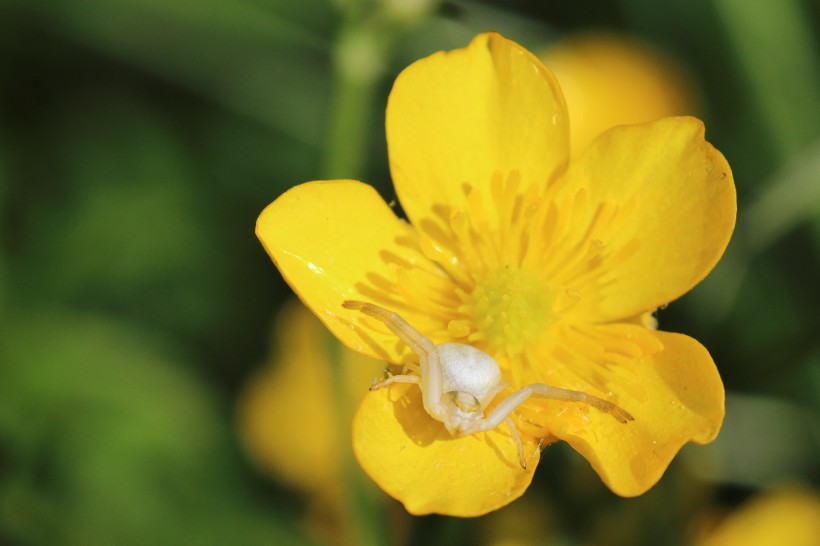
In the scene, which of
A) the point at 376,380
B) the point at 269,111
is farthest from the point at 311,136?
the point at 376,380

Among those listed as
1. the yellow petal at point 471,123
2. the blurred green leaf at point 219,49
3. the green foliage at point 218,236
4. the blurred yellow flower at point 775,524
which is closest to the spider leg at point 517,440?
the yellow petal at point 471,123

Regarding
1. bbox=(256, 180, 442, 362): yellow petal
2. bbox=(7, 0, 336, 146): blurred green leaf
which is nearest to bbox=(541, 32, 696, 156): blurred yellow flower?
bbox=(7, 0, 336, 146): blurred green leaf

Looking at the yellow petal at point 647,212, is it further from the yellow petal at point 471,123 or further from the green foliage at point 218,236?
the green foliage at point 218,236

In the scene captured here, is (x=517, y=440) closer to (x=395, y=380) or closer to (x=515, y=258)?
(x=395, y=380)

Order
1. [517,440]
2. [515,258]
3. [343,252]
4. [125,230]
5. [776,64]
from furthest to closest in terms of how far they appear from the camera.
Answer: [125,230], [776,64], [515,258], [343,252], [517,440]

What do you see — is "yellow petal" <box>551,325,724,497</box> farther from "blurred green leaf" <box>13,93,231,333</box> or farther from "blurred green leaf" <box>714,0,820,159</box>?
"blurred green leaf" <box>13,93,231,333</box>

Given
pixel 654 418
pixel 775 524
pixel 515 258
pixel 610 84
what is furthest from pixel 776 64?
pixel 654 418
